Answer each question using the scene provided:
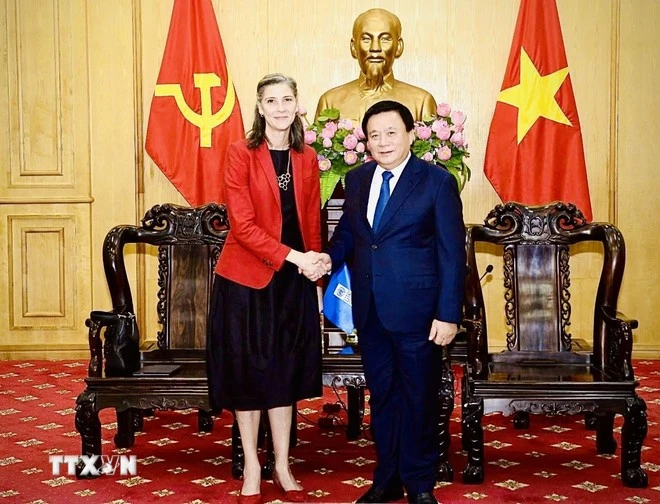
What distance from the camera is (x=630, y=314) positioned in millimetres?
6324

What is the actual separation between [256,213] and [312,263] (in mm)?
265

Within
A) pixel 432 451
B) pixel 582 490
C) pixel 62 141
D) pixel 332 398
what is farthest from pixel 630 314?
pixel 62 141

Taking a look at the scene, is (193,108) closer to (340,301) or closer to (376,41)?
(376,41)

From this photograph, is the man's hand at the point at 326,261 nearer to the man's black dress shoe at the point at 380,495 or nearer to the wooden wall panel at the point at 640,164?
the man's black dress shoe at the point at 380,495

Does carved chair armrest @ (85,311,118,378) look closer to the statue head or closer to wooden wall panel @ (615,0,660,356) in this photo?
the statue head

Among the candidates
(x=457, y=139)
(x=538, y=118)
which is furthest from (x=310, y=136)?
(x=538, y=118)

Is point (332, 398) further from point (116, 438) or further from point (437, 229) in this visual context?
point (437, 229)

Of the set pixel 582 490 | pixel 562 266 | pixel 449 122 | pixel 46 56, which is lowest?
pixel 582 490

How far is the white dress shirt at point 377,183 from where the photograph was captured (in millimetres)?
3094

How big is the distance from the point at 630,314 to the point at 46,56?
4.36 meters

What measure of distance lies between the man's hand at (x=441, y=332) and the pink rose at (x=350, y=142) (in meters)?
1.37

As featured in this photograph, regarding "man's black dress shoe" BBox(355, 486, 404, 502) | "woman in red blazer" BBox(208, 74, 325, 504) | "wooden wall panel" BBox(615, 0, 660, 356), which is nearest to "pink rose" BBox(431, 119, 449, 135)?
"woman in red blazer" BBox(208, 74, 325, 504)

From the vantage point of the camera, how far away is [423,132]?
432 cm

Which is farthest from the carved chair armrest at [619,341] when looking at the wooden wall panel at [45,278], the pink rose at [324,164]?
the wooden wall panel at [45,278]
